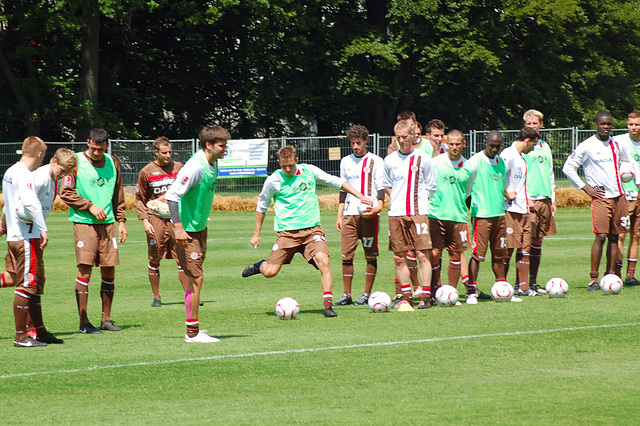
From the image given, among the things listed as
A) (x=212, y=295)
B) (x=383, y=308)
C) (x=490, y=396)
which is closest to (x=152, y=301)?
(x=212, y=295)

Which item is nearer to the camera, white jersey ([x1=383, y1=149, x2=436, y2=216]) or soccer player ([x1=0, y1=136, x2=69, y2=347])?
soccer player ([x1=0, y1=136, x2=69, y2=347])

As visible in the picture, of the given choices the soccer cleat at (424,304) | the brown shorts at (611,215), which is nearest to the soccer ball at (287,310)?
the soccer cleat at (424,304)

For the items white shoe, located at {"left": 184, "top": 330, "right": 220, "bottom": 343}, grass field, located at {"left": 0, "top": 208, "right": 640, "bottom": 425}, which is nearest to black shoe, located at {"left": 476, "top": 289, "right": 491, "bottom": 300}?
grass field, located at {"left": 0, "top": 208, "right": 640, "bottom": 425}

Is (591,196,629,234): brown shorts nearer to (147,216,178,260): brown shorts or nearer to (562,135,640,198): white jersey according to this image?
(562,135,640,198): white jersey

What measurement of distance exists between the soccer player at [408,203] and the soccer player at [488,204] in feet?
3.07

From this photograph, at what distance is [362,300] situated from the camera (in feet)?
39.5

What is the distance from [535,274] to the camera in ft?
42.5

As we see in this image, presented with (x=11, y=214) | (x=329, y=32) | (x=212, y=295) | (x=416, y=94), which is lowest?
(x=212, y=295)

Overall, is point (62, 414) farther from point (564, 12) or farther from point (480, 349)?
point (564, 12)

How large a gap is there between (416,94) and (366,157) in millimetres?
34208

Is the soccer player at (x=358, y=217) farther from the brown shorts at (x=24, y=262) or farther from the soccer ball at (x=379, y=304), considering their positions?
the brown shorts at (x=24, y=262)

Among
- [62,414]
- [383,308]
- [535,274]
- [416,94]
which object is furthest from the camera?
[416,94]

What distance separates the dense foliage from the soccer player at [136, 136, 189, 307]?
89.3ft

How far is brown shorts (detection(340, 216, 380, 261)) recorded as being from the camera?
12.1 m
